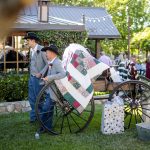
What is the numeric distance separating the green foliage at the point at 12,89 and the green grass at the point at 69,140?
2.27m

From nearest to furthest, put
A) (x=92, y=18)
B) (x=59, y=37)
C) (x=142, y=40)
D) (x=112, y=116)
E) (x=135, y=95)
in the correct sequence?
(x=112, y=116)
(x=135, y=95)
(x=59, y=37)
(x=92, y=18)
(x=142, y=40)

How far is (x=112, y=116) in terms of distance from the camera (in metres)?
6.52

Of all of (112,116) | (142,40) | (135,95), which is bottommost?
(112,116)

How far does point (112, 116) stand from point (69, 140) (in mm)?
925

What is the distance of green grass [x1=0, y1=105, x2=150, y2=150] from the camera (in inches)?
224

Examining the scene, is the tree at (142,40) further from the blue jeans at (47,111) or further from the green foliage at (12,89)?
the blue jeans at (47,111)

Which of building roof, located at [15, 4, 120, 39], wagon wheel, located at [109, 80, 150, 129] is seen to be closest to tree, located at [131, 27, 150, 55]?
building roof, located at [15, 4, 120, 39]

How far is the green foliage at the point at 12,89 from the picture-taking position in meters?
9.33

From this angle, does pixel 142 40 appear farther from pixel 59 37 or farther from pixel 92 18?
pixel 59 37

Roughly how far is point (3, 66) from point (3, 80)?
6.24 feet

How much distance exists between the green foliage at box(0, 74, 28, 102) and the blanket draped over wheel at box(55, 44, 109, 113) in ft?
11.4

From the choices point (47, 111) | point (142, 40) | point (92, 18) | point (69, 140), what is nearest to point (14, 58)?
point (47, 111)

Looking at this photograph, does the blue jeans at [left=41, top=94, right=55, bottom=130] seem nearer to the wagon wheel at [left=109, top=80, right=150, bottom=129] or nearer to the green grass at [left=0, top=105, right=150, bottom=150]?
the green grass at [left=0, top=105, right=150, bottom=150]

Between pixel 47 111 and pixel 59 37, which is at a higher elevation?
pixel 59 37
